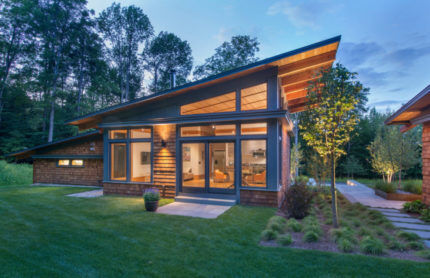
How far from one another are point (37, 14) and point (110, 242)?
22463 mm

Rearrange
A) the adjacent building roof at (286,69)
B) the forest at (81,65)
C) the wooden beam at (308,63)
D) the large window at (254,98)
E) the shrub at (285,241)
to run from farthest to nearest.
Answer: the forest at (81,65)
the large window at (254,98)
the wooden beam at (308,63)
the adjacent building roof at (286,69)
the shrub at (285,241)

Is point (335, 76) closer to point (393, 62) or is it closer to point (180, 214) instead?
point (180, 214)

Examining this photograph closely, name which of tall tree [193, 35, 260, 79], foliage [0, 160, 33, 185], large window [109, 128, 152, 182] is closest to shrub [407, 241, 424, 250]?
large window [109, 128, 152, 182]

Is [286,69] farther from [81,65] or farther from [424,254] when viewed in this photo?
[81,65]

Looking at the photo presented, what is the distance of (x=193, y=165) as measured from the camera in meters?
7.99

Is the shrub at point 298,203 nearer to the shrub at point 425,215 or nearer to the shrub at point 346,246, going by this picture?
the shrub at point 346,246

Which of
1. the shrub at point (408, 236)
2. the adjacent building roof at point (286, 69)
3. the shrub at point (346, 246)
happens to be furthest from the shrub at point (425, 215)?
the adjacent building roof at point (286, 69)

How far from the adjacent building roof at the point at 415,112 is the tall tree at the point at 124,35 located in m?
20.3

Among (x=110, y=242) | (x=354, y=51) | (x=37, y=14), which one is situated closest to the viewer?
(x=110, y=242)

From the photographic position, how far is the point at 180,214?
606 cm

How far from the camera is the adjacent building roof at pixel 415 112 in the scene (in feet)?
17.2

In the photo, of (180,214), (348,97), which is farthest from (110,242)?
(348,97)

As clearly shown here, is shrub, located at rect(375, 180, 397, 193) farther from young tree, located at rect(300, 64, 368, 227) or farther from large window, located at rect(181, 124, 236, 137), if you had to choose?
large window, located at rect(181, 124, 236, 137)

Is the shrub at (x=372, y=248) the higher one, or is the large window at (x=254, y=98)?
the large window at (x=254, y=98)
